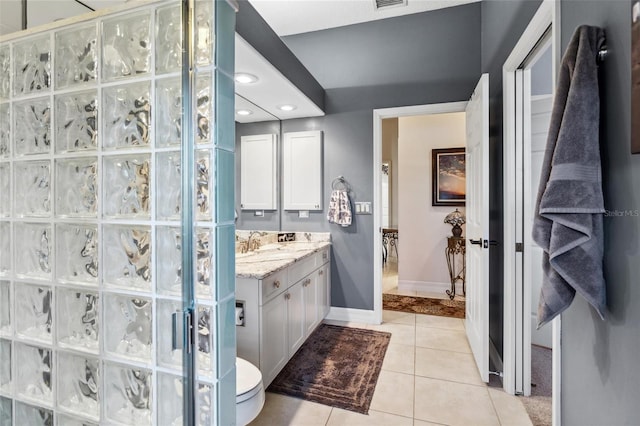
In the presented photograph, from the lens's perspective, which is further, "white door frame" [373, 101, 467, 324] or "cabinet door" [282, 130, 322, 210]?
"cabinet door" [282, 130, 322, 210]

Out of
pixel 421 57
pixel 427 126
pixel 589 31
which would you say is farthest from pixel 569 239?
pixel 427 126

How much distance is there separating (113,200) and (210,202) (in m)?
0.30

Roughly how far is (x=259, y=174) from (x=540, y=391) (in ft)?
9.22

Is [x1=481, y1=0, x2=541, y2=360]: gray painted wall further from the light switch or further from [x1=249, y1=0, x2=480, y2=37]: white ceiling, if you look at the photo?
the light switch

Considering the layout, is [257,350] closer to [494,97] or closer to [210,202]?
[210,202]

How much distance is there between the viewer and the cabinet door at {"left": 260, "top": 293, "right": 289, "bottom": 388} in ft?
6.11

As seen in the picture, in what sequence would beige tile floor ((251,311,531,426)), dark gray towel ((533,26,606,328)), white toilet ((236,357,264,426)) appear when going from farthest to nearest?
1. beige tile floor ((251,311,531,426))
2. white toilet ((236,357,264,426))
3. dark gray towel ((533,26,606,328))

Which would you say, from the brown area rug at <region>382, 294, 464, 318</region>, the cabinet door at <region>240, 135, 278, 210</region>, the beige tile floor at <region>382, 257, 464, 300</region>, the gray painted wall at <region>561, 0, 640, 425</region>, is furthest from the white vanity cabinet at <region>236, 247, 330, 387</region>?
the beige tile floor at <region>382, 257, 464, 300</region>

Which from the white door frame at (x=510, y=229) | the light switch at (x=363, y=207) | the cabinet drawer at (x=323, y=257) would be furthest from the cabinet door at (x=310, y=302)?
the white door frame at (x=510, y=229)

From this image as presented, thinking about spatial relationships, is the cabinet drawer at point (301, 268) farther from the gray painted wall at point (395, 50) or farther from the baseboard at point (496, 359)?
the gray painted wall at point (395, 50)

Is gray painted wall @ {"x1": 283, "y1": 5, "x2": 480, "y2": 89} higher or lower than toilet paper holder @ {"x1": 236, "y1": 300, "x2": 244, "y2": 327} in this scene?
higher

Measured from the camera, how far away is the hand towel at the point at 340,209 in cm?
303

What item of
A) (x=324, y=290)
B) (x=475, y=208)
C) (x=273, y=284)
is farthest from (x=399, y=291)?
(x=273, y=284)

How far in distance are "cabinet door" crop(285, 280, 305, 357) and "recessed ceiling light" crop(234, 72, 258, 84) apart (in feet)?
4.96
